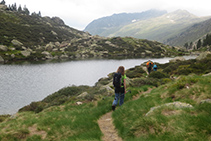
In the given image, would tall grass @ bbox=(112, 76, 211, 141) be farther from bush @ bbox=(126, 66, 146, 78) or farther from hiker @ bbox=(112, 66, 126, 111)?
bush @ bbox=(126, 66, 146, 78)

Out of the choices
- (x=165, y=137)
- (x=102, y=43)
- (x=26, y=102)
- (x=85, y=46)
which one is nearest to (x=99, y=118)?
→ (x=165, y=137)

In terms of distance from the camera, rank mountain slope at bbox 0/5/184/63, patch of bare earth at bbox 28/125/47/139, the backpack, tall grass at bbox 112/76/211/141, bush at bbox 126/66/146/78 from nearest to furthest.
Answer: tall grass at bbox 112/76/211/141, patch of bare earth at bbox 28/125/47/139, the backpack, bush at bbox 126/66/146/78, mountain slope at bbox 0/5/184/63

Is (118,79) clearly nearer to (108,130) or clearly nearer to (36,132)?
(108,130)

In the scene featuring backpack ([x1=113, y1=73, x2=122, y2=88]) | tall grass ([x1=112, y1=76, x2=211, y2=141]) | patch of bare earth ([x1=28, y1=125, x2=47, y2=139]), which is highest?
backpack ([x1=113, y1=73, x2=122, y2=88])

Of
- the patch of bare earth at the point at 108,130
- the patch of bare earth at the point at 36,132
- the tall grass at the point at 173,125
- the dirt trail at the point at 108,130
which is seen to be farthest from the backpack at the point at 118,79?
the patch of bare earth at the point at 36,132

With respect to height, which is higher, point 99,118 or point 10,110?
point 99,118

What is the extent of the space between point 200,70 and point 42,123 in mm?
24900

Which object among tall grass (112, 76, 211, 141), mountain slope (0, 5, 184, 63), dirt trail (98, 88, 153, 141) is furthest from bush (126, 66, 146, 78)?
mountain slope (0, 5, 184, 63)

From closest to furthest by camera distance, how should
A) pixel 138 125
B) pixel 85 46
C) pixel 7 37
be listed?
pixel 138 125
pixel 7 37
pixel 85 46

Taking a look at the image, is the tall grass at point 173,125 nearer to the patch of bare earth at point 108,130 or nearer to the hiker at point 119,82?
the patch of bare earth at point 108,130

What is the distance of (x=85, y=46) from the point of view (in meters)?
166

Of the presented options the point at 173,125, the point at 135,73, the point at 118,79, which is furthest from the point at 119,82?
the point at 135,73

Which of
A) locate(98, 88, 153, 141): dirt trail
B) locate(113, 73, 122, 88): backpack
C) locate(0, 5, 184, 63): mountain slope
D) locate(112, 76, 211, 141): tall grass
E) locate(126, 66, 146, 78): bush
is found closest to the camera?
locate(112, 76, 211, 141): tall grass

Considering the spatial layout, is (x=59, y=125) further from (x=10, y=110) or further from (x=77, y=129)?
(x=10, y=110)
